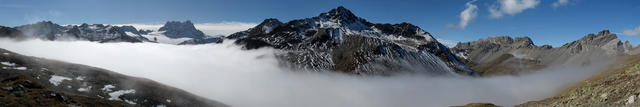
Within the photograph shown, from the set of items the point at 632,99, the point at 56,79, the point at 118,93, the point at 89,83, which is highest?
the point at 632,99

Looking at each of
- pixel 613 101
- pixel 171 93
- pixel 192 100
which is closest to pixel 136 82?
pixel 171 93

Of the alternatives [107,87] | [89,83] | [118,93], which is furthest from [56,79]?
[118,93]

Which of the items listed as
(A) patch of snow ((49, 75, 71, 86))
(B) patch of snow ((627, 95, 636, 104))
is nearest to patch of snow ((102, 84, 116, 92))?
(A) patch of snow ((49, 75, 71, 86))

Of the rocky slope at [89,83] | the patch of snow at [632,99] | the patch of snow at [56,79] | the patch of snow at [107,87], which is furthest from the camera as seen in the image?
the patch of snow at [107,87]

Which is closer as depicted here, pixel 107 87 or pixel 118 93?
pixel 118 93

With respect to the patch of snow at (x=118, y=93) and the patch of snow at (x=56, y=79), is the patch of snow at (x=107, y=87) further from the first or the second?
the patch of snow at (x=56, y=79)

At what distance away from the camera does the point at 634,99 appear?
23828 mm

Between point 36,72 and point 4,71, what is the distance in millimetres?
8903

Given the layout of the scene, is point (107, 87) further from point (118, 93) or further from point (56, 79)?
point (56, 79)

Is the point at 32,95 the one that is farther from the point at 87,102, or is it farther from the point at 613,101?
the point at 613,101

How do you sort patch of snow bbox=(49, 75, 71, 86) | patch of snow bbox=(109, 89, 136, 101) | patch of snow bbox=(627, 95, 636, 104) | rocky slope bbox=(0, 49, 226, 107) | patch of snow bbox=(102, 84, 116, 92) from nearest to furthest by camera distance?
patch of snow bbox=(627, 95, 636, 104), rocky slope bbox=(0, 49, 226, 107), patch of snow bbox=(109, 89, 136, 101), patch of snow bbox=(49, 75, 71, 86), patch of snow bbox=(102, 84, 116, 92)

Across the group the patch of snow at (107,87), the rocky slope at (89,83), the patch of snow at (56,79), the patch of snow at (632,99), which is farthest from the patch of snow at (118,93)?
the patch of snow at (632,99)

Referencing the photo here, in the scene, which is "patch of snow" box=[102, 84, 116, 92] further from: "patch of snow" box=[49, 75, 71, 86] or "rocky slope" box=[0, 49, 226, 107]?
"patch of snow" box=[49, 75, 71, 86]

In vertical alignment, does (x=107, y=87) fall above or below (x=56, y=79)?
below
